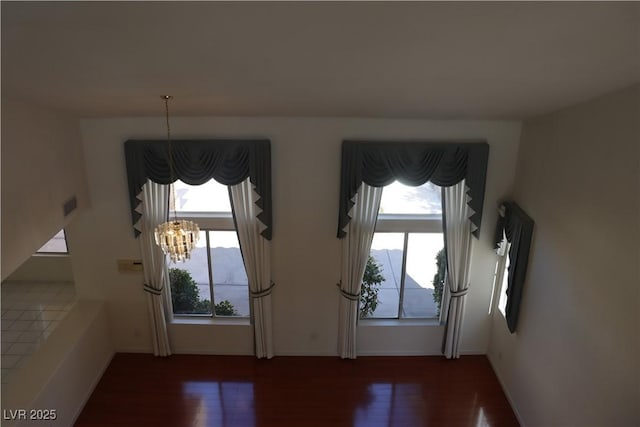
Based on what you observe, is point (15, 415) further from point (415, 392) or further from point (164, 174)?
point (415, 392)

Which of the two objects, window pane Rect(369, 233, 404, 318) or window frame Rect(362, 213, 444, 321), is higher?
window frame Rect(362, 213, 444, 321)

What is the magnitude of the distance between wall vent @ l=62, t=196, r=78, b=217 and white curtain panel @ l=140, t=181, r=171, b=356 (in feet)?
2.44

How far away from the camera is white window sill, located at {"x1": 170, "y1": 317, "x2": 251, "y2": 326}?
6035 mm

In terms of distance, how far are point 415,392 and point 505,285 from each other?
1876 millimetres

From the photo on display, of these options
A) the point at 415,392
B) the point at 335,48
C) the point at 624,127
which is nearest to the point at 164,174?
the point at 335,48

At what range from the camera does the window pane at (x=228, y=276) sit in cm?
573

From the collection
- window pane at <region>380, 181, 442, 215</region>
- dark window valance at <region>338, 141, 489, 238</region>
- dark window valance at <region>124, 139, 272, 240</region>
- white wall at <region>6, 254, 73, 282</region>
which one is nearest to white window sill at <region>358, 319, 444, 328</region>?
window pane at <region>380, 181, 442, 215</region>

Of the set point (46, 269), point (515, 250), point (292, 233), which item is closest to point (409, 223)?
point (515, 250)

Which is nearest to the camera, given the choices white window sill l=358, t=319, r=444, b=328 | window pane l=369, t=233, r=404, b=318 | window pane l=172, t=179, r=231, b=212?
window pane l=172, t=179, r=231, b=212

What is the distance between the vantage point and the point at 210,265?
584cm

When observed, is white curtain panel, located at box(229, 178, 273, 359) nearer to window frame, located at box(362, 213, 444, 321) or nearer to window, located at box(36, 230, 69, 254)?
window frame, located at box(362, 213, 444, 321)

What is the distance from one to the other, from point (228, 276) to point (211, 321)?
0.73 meters

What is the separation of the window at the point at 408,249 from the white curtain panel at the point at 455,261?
0.17 m

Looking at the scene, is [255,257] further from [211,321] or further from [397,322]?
[397,322]
